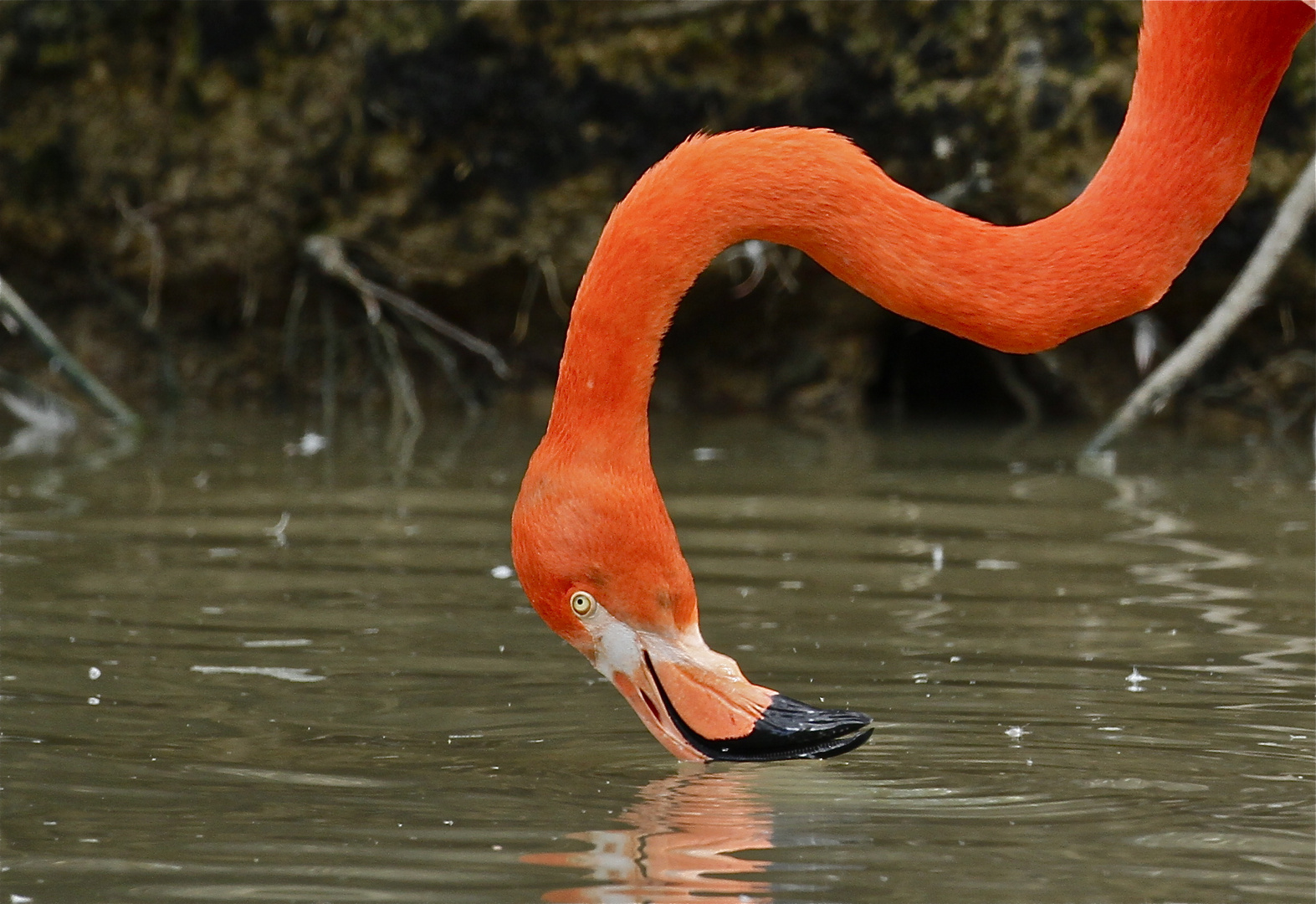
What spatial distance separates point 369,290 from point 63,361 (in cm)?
167

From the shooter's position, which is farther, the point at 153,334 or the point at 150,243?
the point at 153,334

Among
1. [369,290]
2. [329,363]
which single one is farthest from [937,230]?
[329,363]

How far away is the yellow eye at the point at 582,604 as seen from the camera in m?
3.52

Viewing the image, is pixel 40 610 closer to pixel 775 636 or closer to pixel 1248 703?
pixel 775 636

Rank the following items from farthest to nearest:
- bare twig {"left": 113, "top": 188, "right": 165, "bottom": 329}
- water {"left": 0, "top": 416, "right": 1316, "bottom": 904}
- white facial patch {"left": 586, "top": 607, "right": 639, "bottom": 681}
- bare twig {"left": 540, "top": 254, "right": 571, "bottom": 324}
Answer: bare twig {"left": 113, "top": 188, "right": 165, "bottom": 329} < bare twig {"left": 540, "top": 254, "right": 571, "bottom": 324} < white facial patch {"left": 586, "top": 607, "right": 639, "bottom": 681} < water {"left": 0, "top": 416, "right": 1316, "bottom": 904}

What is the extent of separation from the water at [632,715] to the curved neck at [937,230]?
0.81m

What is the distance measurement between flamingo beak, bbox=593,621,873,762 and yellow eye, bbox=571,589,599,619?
0.07 m

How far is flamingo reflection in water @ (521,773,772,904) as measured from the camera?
2822 millimetres

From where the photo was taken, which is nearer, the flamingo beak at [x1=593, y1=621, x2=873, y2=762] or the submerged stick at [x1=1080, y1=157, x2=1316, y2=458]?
the flamingo beak at [x1=593, y1=621, x2=873, y2=762]

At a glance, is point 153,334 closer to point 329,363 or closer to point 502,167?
point 329,363

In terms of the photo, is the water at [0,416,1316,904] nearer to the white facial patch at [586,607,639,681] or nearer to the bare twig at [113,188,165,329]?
the white facial patch at [586,607,639,681]

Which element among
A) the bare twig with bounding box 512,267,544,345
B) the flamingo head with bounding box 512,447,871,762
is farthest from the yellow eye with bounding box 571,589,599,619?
the bare twig with bounding box 512,267,544,345

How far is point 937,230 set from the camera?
343cm

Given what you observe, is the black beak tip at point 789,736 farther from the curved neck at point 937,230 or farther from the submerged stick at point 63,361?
the submerged stick at point 63,361
